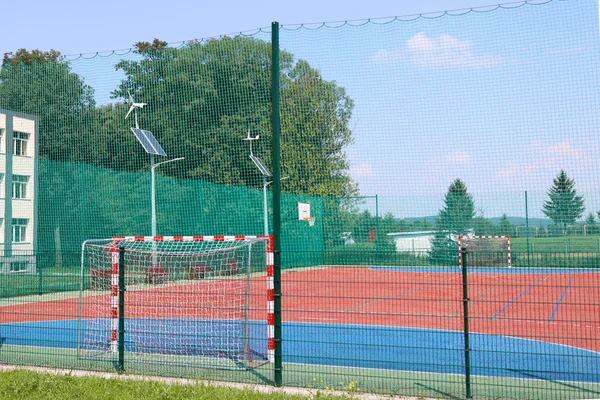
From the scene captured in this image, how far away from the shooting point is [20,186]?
16.7 meters

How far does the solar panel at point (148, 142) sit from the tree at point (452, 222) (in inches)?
265

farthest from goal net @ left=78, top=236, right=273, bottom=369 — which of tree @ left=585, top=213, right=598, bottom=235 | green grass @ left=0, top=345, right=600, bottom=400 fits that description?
tree @ left=585, top=213, right=598, bottom=235

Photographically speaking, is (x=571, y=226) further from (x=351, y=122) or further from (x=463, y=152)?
(x=351, y=122)

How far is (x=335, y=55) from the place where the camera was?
309 inches

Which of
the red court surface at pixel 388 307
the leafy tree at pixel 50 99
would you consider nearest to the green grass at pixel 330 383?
the red court surface at pixel 388 307

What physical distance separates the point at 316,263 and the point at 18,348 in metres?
4.20

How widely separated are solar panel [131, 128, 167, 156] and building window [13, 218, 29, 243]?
4.26 meters

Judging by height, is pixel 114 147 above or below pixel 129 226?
above

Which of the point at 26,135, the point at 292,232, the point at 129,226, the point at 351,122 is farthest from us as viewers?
the point at 26,135

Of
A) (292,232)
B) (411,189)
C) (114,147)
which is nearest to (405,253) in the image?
(411,189)

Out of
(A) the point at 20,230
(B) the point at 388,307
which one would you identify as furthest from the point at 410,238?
(A) the point at 20,230

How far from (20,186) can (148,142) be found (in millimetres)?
4856

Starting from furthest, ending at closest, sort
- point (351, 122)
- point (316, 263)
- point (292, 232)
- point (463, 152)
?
point (292, 232) < point (316, 263) < point (351, 122) < point (463, 152)

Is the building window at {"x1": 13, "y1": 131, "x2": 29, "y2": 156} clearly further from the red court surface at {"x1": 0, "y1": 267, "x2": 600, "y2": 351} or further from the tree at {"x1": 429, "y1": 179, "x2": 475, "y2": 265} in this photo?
the tree at {"x1": 429, "y1": 179, "x2": 475, "y2": 265}
